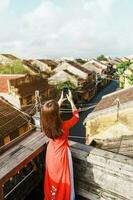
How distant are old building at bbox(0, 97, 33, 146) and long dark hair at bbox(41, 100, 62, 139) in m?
14.7

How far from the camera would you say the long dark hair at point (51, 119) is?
127 inches

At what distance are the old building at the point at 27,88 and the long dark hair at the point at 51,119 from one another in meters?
22.1

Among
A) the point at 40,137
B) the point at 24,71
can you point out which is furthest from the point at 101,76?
the point at 40,137

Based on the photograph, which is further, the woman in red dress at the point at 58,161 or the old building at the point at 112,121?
the old building at the point at 112,121

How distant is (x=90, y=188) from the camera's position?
3891 mm

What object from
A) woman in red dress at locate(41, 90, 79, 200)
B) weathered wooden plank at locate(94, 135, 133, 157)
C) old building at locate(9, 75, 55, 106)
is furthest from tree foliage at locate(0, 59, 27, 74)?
woman in red dress at locate(41, 90, 79, 200)

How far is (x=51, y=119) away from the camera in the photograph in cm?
326

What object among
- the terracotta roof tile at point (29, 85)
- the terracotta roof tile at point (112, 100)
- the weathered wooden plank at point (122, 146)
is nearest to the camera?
the weathered wooden plank at point (122, 146)

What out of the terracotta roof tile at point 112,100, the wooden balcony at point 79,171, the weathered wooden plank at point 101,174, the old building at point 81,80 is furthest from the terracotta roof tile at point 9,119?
the old building at point 81,80

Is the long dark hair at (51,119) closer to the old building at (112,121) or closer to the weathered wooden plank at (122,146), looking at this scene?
the weathered wooden plank at (122,146)

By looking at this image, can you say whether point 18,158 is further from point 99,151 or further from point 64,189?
point 99,151

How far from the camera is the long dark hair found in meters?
3.23

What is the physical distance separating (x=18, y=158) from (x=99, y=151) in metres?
1.30

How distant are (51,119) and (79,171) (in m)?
1.23
